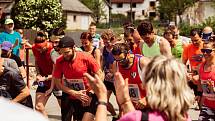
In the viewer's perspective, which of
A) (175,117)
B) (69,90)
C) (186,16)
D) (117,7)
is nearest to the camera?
(175,117)

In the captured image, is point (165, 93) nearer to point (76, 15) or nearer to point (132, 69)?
point (132, 69)

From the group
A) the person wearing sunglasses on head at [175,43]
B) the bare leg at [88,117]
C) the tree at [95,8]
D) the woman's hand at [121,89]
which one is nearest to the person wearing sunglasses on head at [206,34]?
the person wearing sunglasses on head at [175,43]

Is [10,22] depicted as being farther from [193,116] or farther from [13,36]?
[193,116]

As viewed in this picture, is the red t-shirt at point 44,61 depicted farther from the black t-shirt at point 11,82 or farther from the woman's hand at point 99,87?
the woman's hand at point 99,87

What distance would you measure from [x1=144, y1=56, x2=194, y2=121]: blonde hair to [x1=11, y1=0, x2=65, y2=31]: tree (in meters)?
38.0

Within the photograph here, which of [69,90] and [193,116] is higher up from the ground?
[69,90]

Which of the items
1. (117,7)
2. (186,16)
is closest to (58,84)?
(186,16)

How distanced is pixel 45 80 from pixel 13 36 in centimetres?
486

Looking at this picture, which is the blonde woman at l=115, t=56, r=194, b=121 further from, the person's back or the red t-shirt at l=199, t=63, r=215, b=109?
the person's back

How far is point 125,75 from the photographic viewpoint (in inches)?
292

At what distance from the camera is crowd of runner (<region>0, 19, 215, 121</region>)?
13.1ft

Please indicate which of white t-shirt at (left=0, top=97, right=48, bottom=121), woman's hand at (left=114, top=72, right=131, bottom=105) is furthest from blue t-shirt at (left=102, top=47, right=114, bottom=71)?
white t-shirt at (left=0, top=97, right=48, bottom=121)

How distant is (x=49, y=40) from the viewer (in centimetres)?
998

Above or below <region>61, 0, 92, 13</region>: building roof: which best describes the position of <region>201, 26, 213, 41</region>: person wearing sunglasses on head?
above
